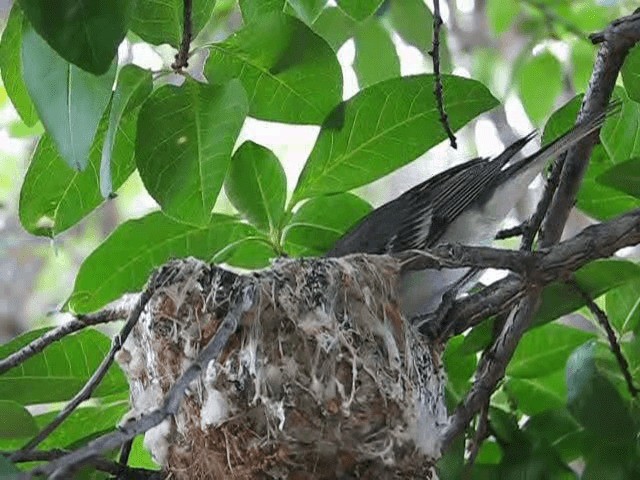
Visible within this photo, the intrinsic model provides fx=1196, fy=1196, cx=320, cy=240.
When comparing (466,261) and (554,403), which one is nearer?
(466,261)

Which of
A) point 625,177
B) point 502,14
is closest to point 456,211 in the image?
point 625,177

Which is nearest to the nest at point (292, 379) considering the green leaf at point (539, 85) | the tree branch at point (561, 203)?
the tree branch at point (561, 203)

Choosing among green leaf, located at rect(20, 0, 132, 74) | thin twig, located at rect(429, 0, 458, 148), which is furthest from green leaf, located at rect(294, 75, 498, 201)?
green leaf, located at rect(20, 0, 132, 74)

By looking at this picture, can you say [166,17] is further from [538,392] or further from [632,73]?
[538,392]

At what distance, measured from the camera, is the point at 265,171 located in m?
1.71

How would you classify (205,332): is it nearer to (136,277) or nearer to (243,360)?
(243,360)

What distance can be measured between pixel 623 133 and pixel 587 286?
24 cm

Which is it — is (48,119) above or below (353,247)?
above

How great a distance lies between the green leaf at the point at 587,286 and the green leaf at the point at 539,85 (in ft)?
2.55

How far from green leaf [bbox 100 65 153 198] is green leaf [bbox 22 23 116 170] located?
0.06 m

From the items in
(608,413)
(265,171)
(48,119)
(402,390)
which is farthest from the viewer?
(265,171)

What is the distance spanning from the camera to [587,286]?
1610 millimetres

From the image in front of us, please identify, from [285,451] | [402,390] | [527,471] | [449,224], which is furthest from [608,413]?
[449,224]

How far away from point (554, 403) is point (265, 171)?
1.78 ft
